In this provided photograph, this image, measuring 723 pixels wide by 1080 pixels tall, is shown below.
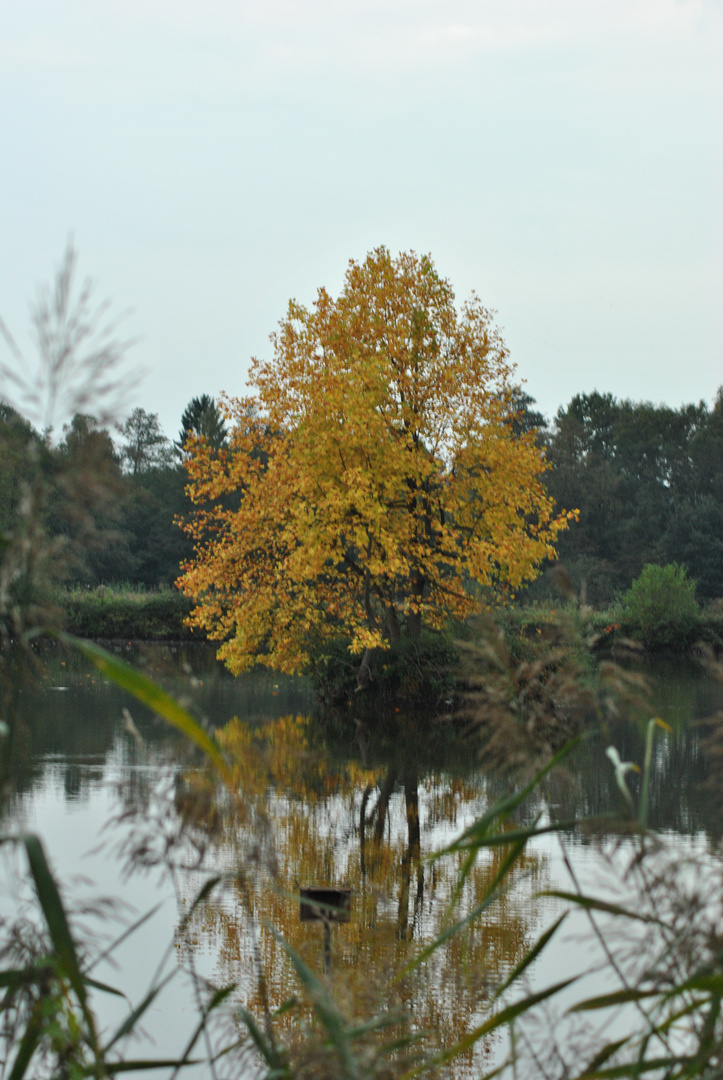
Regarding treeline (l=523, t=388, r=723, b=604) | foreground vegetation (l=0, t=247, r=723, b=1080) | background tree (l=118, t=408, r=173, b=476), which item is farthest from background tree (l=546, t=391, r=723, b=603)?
foreground vegetation (l=0, t=247, r=723, b=1080)

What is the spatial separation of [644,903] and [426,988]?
289cm

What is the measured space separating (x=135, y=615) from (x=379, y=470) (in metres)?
18.6

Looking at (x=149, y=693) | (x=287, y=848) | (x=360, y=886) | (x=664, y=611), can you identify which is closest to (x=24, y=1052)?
(x=149, y=693)

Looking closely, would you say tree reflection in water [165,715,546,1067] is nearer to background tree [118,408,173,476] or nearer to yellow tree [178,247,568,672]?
yellow tree [178,247,568,672]

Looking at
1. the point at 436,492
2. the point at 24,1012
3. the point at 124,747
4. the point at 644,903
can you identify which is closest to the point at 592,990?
the point at 644,903

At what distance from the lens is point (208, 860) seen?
614 centimetres

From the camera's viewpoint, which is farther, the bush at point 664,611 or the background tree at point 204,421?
the background tree at point 204,421

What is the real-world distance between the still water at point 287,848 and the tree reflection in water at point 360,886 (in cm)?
1

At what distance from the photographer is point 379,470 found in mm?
15328

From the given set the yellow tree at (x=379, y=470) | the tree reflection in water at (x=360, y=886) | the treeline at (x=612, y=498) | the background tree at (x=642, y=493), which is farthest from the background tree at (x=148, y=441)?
the tree reflection in water at (x=360, y=886)

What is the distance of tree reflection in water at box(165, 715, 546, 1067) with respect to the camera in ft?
6.79

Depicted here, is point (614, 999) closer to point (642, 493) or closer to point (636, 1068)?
point (636, 1068)

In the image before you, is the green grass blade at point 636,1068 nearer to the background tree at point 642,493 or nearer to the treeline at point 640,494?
the treeline at point 640,494

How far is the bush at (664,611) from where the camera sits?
3128 cm
